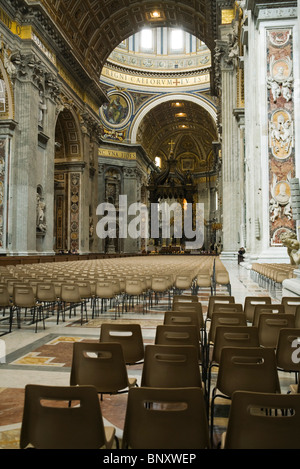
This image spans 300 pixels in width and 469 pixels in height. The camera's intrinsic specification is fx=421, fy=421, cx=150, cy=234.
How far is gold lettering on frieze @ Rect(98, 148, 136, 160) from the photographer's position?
3978cm

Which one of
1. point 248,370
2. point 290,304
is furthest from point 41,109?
point 248,370

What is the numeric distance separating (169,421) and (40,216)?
18.6 m

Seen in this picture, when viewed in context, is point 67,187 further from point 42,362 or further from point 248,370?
point 248,370

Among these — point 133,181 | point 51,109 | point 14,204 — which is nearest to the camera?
point 14,204

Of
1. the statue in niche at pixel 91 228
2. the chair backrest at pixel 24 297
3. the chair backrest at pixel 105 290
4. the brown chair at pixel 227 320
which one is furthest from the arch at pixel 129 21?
the brown chair at pixel 227 320

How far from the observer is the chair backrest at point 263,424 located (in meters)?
1.70

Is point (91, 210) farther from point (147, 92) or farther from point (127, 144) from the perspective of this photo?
point (147, 92)

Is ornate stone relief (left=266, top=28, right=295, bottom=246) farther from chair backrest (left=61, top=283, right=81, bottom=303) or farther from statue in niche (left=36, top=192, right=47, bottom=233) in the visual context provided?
statue in niche (left=36, top=192, right=47, bottom=233)

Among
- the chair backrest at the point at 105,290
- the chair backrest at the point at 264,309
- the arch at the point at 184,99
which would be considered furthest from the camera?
the arch at the point at 184,99

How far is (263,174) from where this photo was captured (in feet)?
34.4

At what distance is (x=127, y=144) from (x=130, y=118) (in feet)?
9.68

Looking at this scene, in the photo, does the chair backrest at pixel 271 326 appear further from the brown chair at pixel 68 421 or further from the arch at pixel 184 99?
the arch at pixel 184 99

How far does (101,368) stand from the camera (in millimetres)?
2885
